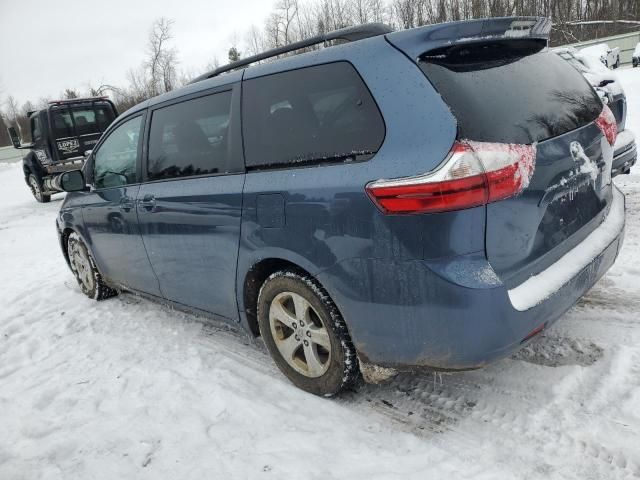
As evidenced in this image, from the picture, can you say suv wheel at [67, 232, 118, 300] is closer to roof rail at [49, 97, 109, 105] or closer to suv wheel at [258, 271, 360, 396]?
suv wheel at [258, 271, 360, 396]

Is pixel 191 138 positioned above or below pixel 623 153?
→ above

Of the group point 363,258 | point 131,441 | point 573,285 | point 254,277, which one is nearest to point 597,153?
point 573,285

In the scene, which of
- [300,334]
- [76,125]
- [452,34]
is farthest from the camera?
[76,125]

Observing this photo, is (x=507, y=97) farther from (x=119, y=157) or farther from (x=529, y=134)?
(x=119, y=157)

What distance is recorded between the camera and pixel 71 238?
16.9ft

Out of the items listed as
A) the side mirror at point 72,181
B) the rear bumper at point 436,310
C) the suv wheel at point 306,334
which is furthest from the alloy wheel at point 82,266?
the rear bumper at point 436,310

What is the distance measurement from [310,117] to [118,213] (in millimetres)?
2207

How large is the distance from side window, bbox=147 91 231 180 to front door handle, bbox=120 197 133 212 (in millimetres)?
339

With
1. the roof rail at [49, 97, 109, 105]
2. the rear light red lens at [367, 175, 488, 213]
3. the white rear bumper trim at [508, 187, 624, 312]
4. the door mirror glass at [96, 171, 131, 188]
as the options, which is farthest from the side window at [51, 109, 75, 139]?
the white rear bumper trim at [508, 187, 624, 312]

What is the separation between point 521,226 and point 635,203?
417 cm

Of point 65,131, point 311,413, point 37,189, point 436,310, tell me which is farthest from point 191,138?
point 37,189

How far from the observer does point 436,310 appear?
2.09 meters

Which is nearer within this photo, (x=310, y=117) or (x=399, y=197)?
(x=399, y=197)

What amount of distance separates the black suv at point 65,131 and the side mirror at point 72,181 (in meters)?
8.79
